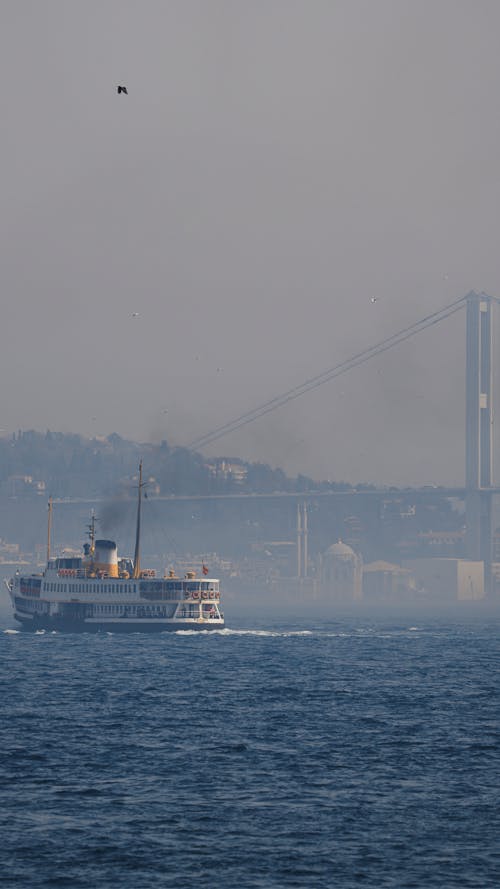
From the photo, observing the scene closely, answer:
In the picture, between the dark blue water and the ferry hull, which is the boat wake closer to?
the ferry hull

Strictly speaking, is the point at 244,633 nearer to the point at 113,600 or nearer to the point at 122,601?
the point at 122,601

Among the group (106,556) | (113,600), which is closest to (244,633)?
(106,556)

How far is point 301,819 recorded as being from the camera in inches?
1628

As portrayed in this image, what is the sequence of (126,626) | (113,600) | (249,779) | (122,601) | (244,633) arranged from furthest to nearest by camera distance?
(244,633)
(113,600)
(122,601)
(126,626)
(249,779)

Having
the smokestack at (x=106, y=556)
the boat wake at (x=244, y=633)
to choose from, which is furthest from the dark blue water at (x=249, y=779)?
the smokestack at (x=106, y=556)

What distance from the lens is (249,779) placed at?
47969 mm

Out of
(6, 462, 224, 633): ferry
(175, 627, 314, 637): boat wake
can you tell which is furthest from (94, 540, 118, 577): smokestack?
(175, 627, 314, 637): boat wake

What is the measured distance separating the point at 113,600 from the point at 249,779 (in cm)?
9614

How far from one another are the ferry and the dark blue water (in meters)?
47.0

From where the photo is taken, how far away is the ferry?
140750mm

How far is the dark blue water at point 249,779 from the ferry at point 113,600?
47.0 m

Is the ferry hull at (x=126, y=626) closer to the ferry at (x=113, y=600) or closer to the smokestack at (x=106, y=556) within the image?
the ferry at (x=113, y=600)

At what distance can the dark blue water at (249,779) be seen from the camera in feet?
118

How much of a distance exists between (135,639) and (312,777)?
8698 cm
